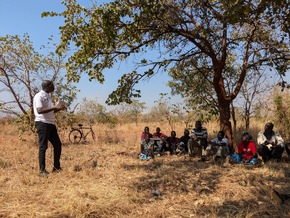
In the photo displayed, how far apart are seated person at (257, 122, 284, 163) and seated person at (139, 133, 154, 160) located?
113 inches

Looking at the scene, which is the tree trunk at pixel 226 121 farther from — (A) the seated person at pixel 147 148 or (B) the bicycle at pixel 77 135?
(B) the bicycle at pixel 77 135

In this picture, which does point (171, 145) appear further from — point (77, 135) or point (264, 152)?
point (77, 135)

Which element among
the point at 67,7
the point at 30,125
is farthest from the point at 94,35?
the point at 30,125

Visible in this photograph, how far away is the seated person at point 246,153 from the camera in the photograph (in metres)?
7.36

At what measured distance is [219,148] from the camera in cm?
788

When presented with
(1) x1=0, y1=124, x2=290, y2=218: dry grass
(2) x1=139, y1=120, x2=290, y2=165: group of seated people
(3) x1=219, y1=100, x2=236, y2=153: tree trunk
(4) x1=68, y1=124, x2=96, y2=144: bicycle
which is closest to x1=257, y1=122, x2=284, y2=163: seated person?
(2) x1=139, y1=120, x2=290, y2=165: group of seated people

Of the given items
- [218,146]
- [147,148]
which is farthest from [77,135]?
[218,146]

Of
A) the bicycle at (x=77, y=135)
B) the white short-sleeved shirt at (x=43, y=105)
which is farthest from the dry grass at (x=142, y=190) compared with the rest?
the bicycle at (x=77, y=135)

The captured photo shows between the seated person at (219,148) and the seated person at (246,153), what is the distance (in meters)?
0.27

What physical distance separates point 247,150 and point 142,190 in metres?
3.66

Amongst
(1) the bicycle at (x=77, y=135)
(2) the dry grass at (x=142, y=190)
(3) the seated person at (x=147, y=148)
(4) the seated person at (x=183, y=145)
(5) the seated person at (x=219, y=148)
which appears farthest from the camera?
(1) the bicycle at (x=77, y=135)

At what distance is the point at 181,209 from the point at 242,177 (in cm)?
187

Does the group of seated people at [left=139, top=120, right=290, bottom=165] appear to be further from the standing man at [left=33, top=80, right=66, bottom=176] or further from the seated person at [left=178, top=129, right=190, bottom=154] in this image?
the standing man at [left=33, top=80, right=66, bottom=176]

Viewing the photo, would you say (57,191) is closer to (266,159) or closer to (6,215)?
(6,215)
